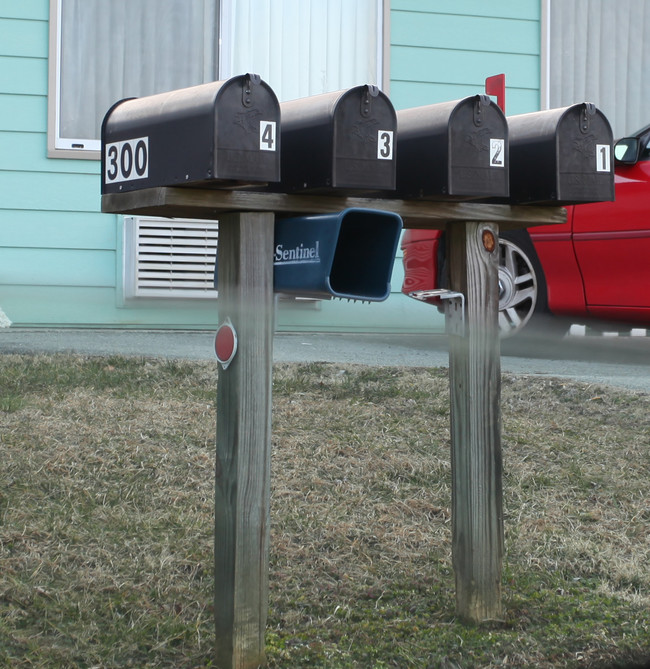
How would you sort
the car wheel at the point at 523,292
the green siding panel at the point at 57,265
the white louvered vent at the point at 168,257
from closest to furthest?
1. the car wheel at the point at 523,292
2. the green siding panel at the point at 57,265
3. the white louvered vent at the point at 168,257

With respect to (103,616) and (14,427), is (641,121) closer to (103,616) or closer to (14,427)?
(14,427)

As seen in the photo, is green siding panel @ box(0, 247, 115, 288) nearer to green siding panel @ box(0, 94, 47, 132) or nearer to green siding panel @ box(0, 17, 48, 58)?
green siding panel @ box(0, 94, 47, 132)

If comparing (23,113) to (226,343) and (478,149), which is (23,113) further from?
(478,149)

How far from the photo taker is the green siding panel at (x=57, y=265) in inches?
285

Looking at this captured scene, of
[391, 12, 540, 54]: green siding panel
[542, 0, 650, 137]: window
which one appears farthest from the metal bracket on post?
[542, 0, 650, 137]: window

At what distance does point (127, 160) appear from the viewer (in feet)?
8.45

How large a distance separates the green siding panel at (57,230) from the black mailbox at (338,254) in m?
4.81

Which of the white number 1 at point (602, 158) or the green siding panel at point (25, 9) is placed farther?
the green siding panel at point (25, 9)

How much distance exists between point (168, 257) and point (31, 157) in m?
1.18

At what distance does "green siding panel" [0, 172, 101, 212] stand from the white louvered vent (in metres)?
0.33

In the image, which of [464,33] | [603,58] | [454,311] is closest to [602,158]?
[454,311]

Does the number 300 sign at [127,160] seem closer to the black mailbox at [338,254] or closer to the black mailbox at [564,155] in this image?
the black mailbox at [338,254]

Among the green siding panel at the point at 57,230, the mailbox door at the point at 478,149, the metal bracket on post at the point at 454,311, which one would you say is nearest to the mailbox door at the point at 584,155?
the mailbox door at the point at 478,149

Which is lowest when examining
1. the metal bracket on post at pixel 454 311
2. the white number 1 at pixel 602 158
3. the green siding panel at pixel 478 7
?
the metal bracket on post at pixel 454 311
